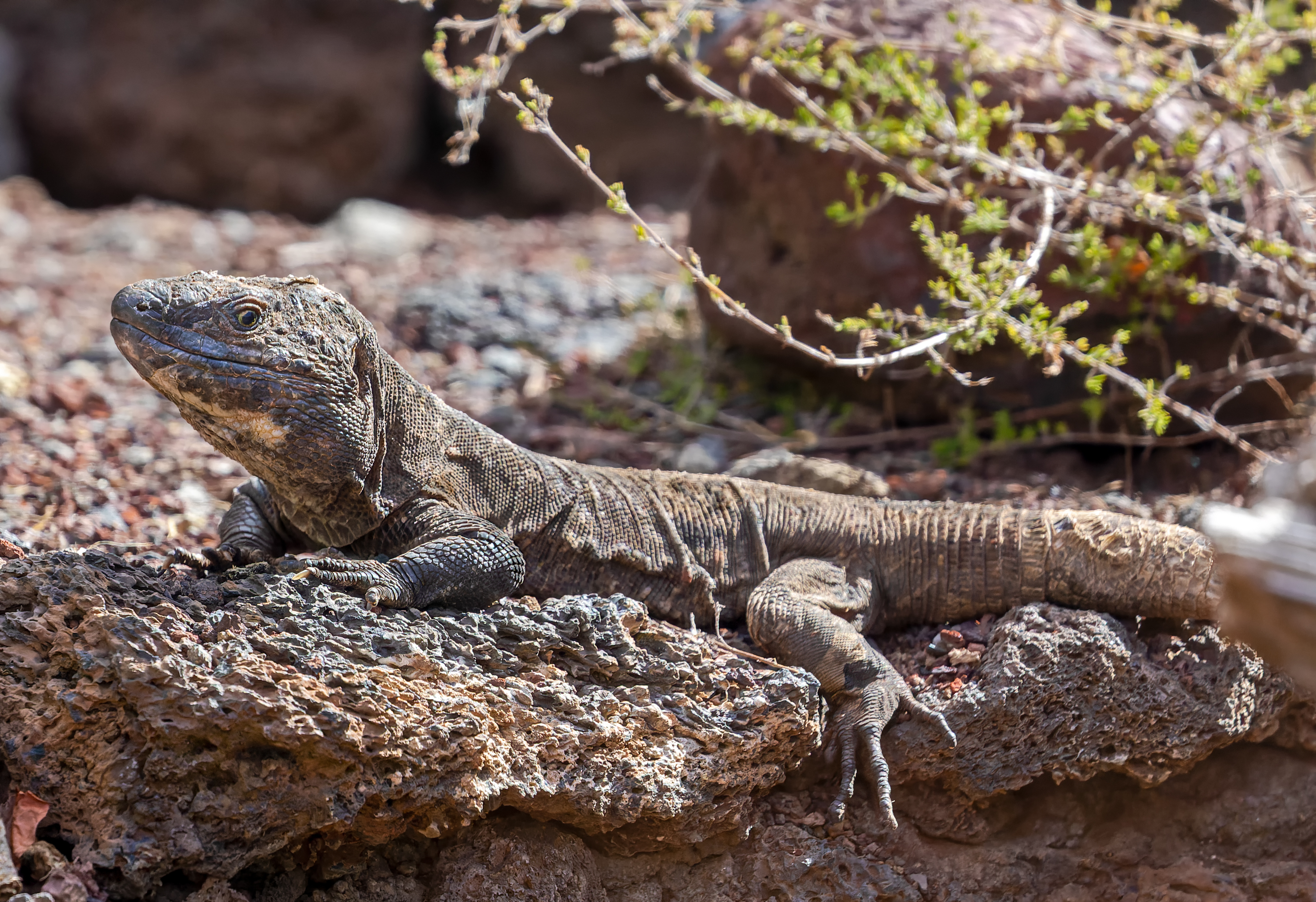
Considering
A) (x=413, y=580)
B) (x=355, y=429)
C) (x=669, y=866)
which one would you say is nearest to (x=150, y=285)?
(x=355, y=429)

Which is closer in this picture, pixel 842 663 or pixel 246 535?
pixel 842 663

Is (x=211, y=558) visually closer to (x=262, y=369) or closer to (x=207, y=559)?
(x=207, y=559)

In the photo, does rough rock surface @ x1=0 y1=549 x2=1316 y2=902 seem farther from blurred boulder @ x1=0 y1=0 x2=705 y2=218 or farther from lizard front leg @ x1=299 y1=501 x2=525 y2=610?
blurred boulder @ x1=0 y1=0 x2=705 y2=218

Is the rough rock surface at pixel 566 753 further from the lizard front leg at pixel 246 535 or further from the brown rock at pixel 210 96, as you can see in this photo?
the brown rock at pixel 210 96

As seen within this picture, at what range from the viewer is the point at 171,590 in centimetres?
323

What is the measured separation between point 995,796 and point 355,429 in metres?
2.44

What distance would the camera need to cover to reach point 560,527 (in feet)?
13.2

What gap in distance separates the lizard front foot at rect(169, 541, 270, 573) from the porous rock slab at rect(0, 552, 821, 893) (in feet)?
1.09

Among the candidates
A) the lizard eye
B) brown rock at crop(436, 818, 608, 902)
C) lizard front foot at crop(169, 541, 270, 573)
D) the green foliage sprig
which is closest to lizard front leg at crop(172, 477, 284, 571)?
lizard front foot at crop(169, 541, 270, 573)

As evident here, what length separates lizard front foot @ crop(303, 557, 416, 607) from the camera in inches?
132

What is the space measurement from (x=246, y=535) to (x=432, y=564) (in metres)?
0.91

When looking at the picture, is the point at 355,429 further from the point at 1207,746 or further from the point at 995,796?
the point at 1207,746

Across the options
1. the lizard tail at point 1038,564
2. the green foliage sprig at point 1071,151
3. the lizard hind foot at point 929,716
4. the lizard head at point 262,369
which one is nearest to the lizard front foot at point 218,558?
the lizard head at point 262,369

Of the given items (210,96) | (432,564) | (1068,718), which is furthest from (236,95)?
(1068,718)
